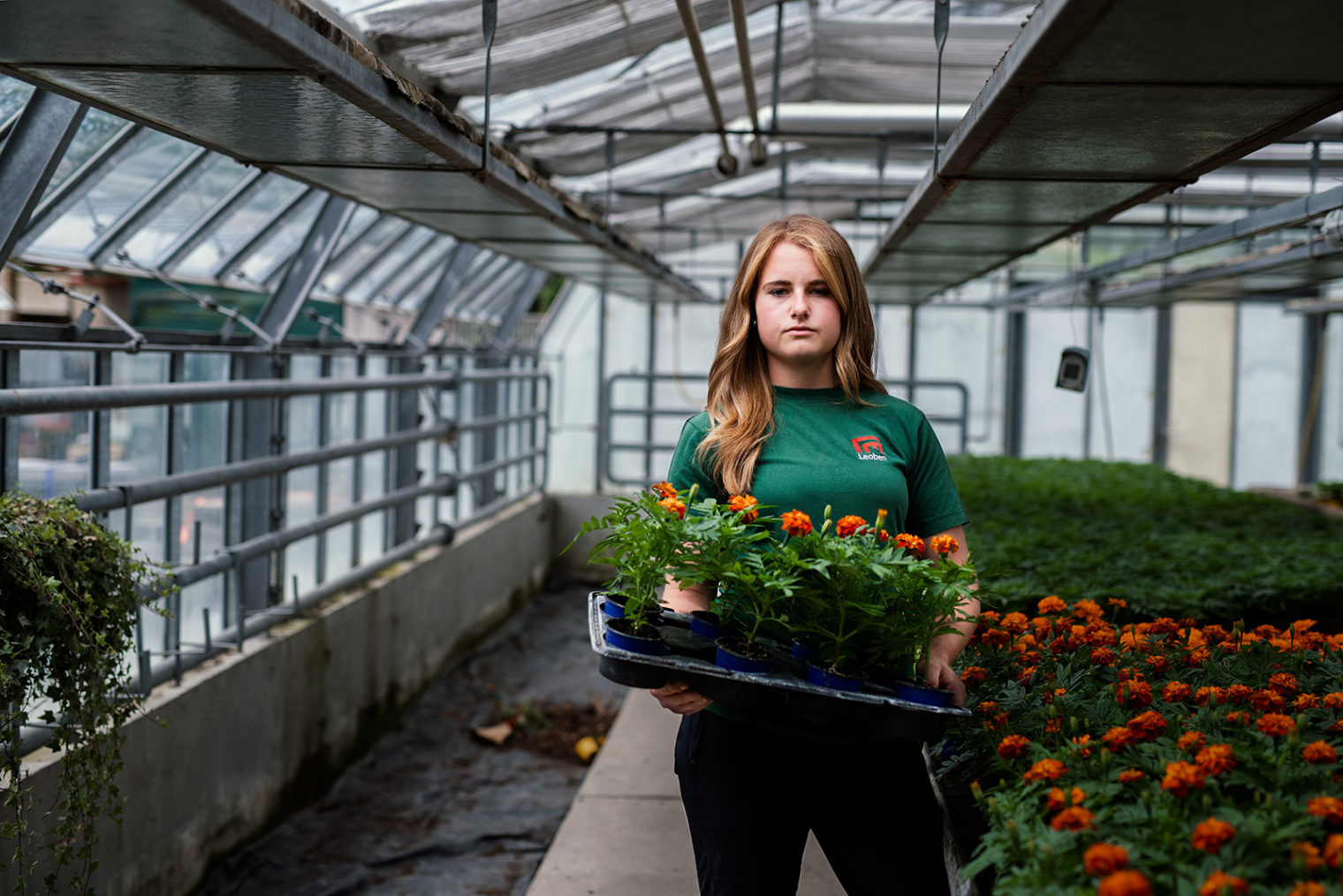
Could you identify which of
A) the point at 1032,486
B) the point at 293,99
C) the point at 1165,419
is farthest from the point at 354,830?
the point at 1165,419

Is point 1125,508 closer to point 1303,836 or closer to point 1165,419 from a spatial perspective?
point 1303,836

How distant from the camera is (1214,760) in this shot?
56.2 inches

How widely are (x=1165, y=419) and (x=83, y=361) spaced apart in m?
10.7

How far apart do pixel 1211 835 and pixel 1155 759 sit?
1.29ft

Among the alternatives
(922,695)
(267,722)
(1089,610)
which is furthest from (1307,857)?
(267,722)

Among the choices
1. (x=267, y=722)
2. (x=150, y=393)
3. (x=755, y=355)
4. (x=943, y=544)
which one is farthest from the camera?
(x=267, y=722)

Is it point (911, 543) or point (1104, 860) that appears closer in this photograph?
point (1104, 860)

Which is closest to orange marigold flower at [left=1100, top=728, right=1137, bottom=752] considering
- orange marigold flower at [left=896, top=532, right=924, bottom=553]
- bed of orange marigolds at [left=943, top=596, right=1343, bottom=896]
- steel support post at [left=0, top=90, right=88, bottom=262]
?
bed of orange marigolds at [left=943, top=596, right=1343, bottom=896]

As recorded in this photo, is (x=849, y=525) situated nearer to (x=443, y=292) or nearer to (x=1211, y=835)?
(x=1211, y=835)

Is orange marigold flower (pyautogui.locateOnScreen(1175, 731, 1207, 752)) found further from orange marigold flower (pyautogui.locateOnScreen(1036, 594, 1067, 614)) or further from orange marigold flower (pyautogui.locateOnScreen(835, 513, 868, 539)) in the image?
orange marigold flower (pyautogui.locateOnScreen(1036, 594, 1067, 614))

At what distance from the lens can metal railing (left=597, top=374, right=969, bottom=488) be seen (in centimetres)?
1192

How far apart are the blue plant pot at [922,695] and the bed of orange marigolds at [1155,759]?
13 cm

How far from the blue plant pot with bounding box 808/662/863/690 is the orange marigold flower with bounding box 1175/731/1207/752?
0.42 m

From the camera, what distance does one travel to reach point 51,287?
155 inches
